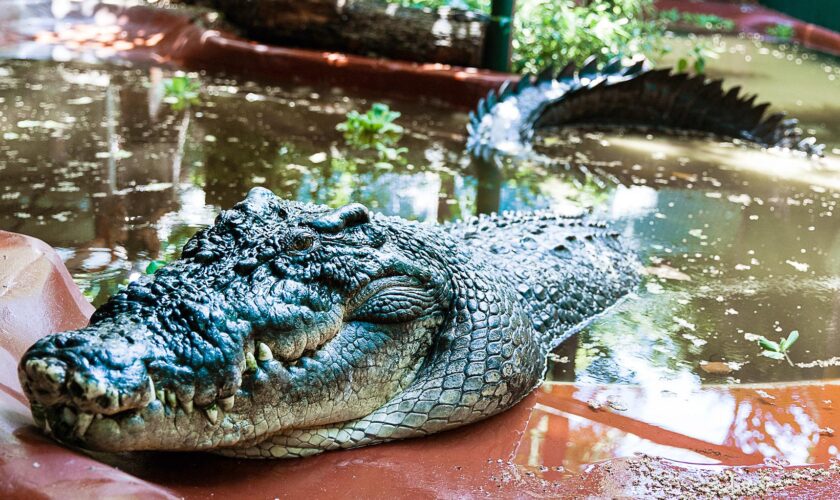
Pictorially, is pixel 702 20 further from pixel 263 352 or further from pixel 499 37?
pixel 263 352

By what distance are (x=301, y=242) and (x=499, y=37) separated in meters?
6.64

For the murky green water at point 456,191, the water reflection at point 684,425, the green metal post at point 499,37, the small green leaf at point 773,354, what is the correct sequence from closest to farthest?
1. the water reflection at point 684,425
2. the small green leaf at point 773,354
3. the murky green water at point 456,191
4. the green metal post at point 499,37

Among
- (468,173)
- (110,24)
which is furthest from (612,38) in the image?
(110,24)

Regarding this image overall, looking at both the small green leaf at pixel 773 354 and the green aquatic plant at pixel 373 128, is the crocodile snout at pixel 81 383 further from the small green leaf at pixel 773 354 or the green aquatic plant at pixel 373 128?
the green aquatic plant at pixel 373 128

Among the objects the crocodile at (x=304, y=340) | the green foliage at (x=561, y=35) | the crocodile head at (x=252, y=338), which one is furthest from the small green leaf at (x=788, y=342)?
the green foliage at (x=561, y=35)

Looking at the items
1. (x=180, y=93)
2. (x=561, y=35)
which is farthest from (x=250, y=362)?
(x=561, y=35)

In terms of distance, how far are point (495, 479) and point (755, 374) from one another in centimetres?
141

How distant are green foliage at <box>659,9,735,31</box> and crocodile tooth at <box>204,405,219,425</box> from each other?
1672 cm

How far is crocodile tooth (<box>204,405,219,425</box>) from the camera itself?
6.32 feet

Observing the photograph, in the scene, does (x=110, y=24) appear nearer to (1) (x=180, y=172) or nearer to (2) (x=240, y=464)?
(1) (x=180, y=172)

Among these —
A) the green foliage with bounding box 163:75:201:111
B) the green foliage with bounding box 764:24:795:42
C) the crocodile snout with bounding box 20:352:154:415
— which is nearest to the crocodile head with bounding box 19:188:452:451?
the crocodile snout with bounding box 20:352:154:415

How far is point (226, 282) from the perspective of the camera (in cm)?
206

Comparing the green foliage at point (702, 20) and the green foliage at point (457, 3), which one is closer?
the green foliage at point (457, 3)

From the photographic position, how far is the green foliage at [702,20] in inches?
679
